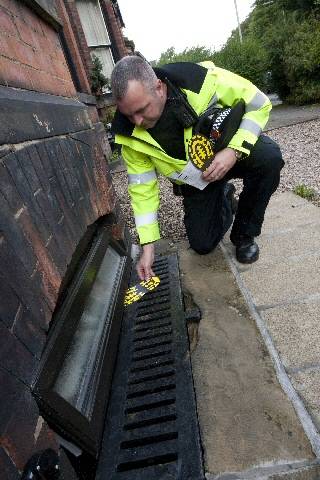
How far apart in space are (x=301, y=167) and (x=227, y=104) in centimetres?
245

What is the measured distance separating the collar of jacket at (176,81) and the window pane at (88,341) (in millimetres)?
685

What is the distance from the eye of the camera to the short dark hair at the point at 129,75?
1.77 metres

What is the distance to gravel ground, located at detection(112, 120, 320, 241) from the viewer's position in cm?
327

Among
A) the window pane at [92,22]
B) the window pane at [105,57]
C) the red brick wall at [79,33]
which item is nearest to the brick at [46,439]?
the red brick wall at [79,33]

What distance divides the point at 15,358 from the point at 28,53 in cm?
136

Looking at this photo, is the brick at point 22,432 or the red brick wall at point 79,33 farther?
the red brick wall at point 79,33

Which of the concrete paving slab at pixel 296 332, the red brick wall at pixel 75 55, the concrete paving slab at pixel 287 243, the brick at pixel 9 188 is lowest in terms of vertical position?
the concrete paving slab at pixel 287 243

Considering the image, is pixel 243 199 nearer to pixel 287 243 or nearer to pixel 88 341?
pixel 287 243

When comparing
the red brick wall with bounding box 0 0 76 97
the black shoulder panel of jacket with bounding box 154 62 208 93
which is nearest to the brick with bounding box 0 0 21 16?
the red brick wall with bounding box 0 0 76 97

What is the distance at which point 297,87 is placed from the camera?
11.3 meters

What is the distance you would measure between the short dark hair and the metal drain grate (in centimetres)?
106

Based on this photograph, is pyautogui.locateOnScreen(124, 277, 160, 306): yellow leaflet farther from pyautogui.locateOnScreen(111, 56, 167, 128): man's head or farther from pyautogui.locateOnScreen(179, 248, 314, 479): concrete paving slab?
pyautogui.locateOnScreen(111, 56, 167, 128): man's head

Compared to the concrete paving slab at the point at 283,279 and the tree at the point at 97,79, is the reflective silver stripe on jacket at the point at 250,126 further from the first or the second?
the tree at the point at 97,79

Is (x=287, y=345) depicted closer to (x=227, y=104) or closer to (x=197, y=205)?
(x=197, y=205)
